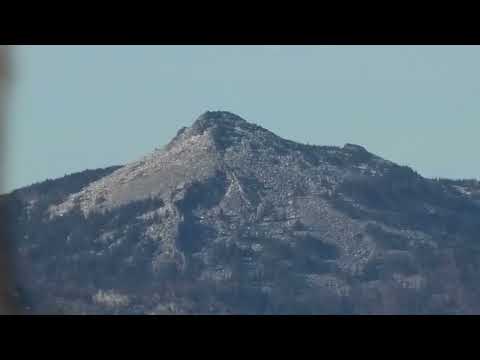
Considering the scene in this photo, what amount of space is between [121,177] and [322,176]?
58.1 ft

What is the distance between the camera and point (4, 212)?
2922 millimetres

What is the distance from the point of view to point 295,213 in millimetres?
96812

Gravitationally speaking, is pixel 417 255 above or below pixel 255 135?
below

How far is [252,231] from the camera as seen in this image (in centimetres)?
9406

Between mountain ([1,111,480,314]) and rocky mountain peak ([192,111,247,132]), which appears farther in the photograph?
rocky mountain peak ([192,111,247,132])

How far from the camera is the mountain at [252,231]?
275 feet

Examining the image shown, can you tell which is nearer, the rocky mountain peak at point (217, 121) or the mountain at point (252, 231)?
the mountain at point (252, 231)

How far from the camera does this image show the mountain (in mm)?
83875

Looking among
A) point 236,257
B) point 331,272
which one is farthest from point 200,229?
point 331,272

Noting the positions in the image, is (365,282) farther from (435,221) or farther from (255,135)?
(255,135)
